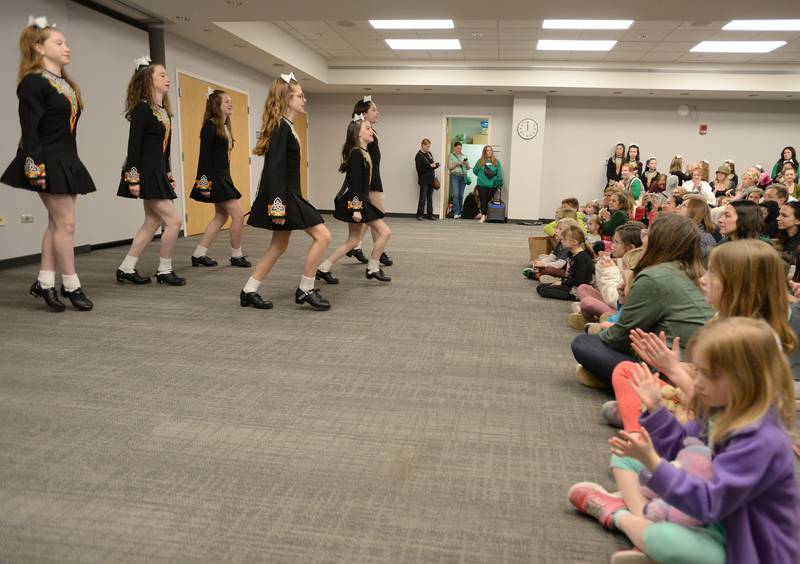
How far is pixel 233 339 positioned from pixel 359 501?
185 cm

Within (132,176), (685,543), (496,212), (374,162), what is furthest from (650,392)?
(496,212)

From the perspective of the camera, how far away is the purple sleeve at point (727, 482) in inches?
49.1

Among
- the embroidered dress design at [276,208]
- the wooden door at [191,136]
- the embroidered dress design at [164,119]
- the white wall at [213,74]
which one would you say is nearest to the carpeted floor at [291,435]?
the embroidered dress design at [276,208]

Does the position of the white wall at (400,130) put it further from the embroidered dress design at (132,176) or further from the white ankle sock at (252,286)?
the white ankle sock at (252,286)

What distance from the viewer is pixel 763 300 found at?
1.80m

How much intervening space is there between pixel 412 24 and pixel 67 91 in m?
5.63

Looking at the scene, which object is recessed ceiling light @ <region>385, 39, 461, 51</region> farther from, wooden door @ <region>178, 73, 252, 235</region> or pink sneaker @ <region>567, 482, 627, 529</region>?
pink sneaker @ <region>567, 482, 627, 529</region>

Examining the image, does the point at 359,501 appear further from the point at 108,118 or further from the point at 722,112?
the point at 722,112

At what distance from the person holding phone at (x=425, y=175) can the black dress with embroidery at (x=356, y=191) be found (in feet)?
24.6

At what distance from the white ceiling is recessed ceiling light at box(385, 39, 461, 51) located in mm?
174

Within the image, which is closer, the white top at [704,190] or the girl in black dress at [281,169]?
the girl in black dress at [281,169]

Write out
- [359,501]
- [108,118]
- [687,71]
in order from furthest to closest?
[687,71] < [108,118] < [359,501]

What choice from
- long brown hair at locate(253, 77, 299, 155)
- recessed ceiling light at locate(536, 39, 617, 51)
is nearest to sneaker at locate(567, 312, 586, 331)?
long brown hair at locate(253, 77, 299, 155)

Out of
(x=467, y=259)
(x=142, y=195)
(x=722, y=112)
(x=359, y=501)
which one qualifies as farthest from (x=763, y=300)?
(x=722, y=112)
